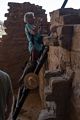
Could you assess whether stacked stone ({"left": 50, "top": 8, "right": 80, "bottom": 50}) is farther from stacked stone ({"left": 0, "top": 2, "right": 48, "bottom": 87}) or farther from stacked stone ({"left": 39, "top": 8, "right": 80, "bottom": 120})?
stacked stone ({"left": 0, "top": 2, "right": 48, "bottom": 87})

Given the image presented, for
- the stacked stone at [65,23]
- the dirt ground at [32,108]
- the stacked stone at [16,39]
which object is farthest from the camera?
the stacked stone at [16,39]

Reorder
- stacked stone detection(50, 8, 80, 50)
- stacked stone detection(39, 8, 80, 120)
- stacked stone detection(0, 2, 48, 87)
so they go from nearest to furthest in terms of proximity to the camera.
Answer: stacked stone detection(39, 8, 80, 120), stacked stone detection(50, 8, 80, 50), stacked stone detection(0, 2, 48, 87)

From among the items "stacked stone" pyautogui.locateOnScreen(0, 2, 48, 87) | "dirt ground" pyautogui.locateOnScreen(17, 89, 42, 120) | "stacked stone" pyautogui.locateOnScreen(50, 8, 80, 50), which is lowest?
"dirt ground" pyautogui.locateOnScreen(17, 89, 42, 120)

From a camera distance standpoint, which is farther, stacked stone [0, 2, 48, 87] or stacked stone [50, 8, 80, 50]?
stacked stone [0, 2, 48, 87]

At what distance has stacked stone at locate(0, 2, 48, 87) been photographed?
11.4 metres

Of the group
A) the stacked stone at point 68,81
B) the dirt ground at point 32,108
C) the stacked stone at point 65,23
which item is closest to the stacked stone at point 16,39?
the dirt ground at point 32,108

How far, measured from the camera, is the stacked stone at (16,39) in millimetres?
11375

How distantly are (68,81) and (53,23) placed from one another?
66.7 inches

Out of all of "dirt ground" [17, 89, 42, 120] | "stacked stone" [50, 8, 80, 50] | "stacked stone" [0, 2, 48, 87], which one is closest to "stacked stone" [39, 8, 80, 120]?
"stacked stone" [50, 8, 80, 50]

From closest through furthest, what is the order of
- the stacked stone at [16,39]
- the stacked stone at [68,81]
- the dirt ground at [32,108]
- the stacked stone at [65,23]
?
the stacked stone at [68,81]
the stacked stone at [65,23]
the dirt ground at [32,108]
the stacked stone at [16,39]

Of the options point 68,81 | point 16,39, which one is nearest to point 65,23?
point 68,81

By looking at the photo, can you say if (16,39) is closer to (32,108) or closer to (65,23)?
(32,108)

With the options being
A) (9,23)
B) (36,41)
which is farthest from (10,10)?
(36,41)

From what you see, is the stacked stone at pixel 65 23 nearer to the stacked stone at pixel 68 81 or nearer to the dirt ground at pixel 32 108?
the stacked stone at pixel 68 81
